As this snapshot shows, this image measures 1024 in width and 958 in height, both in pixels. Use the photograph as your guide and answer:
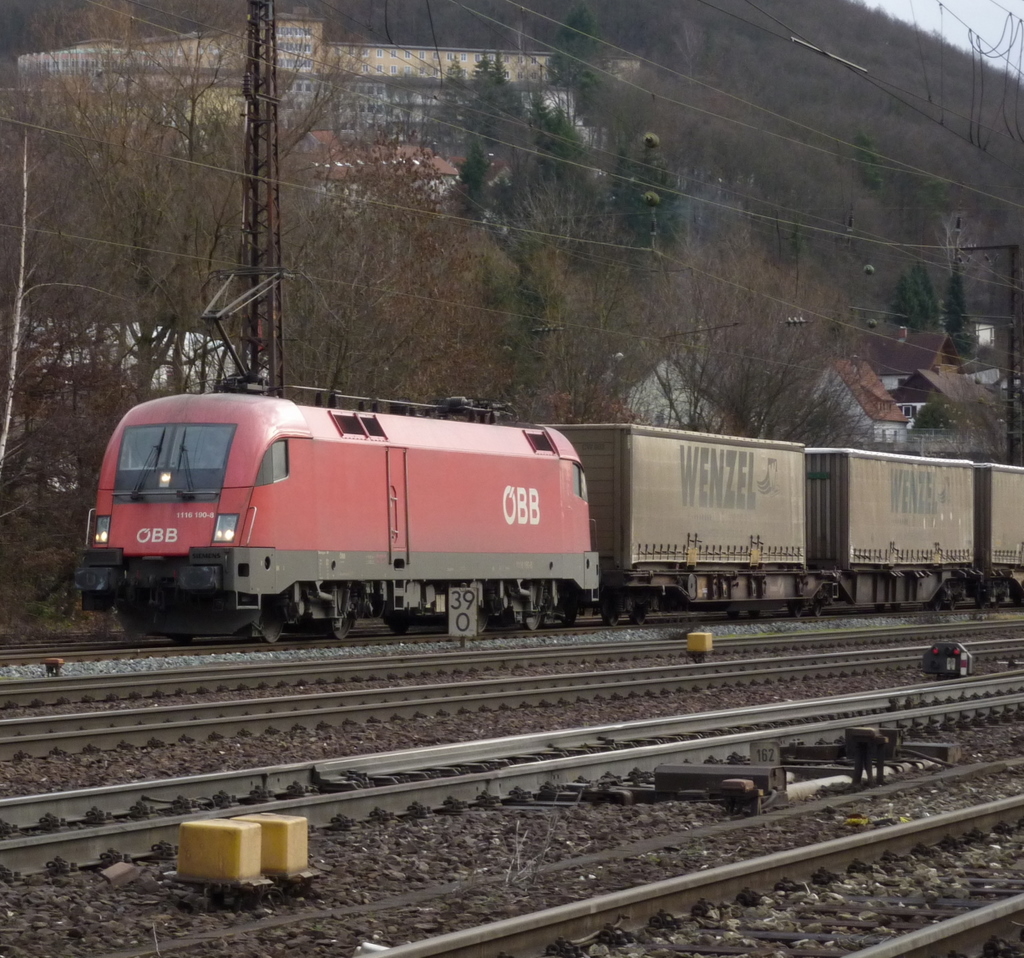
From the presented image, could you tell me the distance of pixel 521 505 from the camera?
2389cm

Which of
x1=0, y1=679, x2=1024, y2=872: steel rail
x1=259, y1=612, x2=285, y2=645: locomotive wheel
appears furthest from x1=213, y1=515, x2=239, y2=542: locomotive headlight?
x1=0, y1=679, x2=1024, y2=872: steel rail

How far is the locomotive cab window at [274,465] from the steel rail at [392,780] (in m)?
8.16

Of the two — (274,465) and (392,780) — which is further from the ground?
(274,465)

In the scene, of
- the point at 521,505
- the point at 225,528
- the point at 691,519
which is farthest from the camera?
the point at 691,519

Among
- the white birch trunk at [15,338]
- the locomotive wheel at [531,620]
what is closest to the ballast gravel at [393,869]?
the locomotive wheel at [531,620]

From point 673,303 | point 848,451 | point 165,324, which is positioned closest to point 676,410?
point 673,303

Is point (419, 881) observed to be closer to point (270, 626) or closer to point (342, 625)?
point (270, 626)

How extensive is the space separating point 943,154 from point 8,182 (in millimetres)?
72507

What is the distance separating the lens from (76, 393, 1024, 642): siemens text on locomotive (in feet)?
63.2

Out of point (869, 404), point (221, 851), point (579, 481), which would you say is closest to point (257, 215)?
point (579, 481)

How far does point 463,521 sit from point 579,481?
3.57 m

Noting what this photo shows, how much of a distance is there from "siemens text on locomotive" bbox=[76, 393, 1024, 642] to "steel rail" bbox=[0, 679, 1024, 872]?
8.26m

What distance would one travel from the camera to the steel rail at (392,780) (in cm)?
757

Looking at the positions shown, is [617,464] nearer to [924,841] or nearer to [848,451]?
[848,451]
